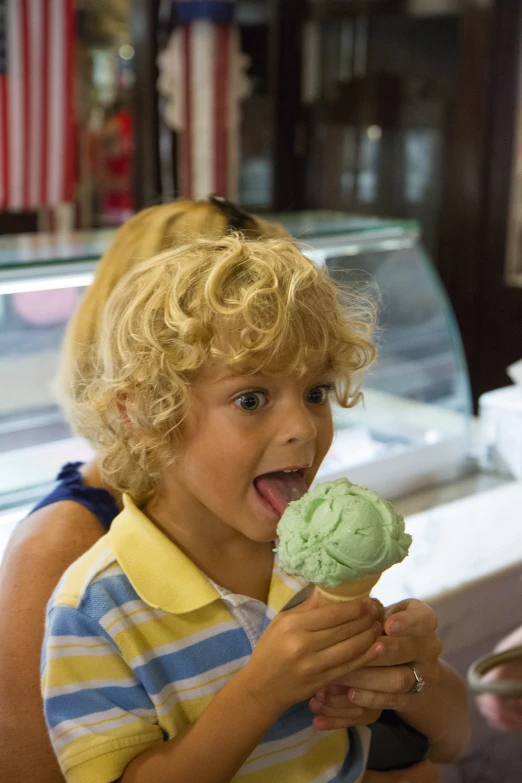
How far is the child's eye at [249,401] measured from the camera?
2.85ft

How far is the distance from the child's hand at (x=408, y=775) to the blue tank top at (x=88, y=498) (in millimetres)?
474

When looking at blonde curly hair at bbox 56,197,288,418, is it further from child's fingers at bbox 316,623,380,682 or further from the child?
child's fingers at bbox 316,623,380,682

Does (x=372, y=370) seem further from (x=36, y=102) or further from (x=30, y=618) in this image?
(x=36, y=102)

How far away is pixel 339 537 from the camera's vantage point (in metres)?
0.78

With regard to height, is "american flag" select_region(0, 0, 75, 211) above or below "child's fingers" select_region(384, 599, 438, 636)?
above

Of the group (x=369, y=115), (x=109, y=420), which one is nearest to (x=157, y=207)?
(x=109, y=420)

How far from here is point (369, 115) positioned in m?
4.33

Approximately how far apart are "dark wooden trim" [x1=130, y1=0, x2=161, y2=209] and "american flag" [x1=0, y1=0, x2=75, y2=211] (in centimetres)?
48

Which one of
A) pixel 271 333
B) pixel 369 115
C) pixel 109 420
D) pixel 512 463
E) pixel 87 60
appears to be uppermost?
pixel 87 60

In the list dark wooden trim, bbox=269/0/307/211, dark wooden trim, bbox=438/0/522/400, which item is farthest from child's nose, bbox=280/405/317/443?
dark wooden trim, bbox=269/0/307/211

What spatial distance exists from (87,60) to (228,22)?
2610 millimetres

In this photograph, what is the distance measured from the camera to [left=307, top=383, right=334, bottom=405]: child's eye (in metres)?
0.92

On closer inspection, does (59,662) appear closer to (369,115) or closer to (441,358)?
(441,358)

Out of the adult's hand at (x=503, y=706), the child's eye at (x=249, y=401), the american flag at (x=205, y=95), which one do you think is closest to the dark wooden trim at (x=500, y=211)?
the american flag at (x=205, y=95)
